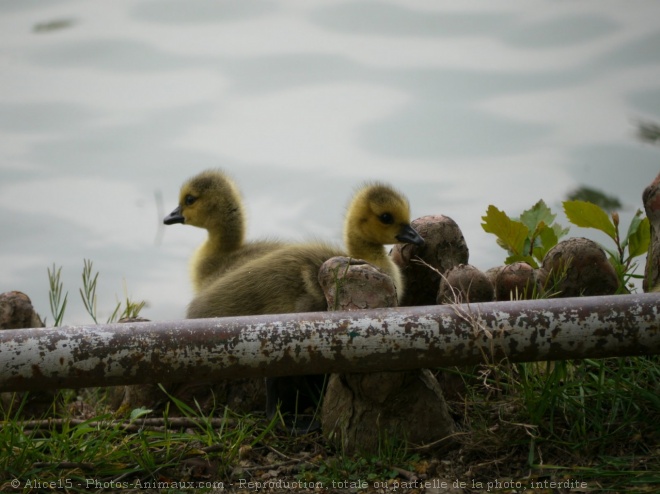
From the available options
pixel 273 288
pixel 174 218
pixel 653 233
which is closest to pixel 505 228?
pixel 653 233

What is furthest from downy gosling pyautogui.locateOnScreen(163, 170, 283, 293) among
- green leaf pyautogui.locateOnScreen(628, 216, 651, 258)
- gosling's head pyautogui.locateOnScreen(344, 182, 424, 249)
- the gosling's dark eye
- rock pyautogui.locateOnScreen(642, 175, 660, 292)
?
rock pyautogui.locateOnScreen(642, 175, 660, 292)

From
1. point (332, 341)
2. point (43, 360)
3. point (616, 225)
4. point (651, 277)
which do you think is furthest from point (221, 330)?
point (616, 225)

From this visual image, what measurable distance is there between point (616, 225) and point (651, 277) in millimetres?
702

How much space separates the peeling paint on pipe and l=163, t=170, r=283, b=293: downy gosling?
1.93 m

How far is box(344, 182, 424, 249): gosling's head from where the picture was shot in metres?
4.16

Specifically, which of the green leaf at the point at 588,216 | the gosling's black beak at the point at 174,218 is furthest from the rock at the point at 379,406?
the gosling's black beak at the point at 174,218

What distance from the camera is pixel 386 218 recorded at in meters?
4.21

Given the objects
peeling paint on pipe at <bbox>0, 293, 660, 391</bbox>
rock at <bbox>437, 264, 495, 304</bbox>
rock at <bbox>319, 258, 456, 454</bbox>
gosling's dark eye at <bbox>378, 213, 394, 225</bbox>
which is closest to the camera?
peeling paint on pipe at <bbox>0, 293, 660, 391</bbox>

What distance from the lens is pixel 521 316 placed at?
2918 mm

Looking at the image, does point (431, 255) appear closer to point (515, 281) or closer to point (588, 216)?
point (515, 281)

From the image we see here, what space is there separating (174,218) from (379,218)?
57.9 inches

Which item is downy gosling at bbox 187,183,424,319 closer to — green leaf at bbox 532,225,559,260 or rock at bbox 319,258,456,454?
rock at bbox 319,258,456,454

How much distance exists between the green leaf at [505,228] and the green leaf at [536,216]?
0.18 meters

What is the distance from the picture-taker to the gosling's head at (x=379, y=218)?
416 centimetres
